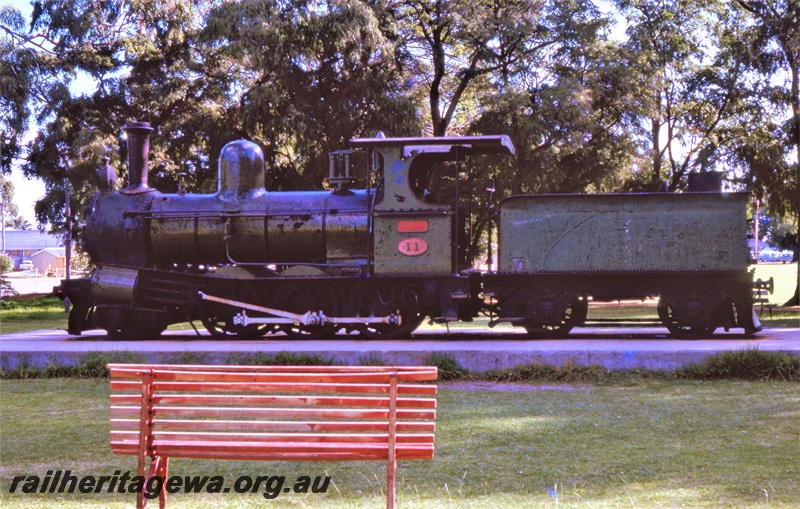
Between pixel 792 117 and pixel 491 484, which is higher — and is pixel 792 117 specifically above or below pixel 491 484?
above

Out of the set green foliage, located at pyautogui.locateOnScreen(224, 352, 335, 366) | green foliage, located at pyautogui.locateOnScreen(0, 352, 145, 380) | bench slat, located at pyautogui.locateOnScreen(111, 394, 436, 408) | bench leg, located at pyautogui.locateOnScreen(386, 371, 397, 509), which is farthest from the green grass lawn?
green foliage, located at pyautogui.locateOnScreen(224, 352, 335, 366)

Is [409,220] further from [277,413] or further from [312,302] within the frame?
[277,413]

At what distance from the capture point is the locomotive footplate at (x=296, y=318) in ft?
43.4

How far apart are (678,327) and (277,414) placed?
996cm

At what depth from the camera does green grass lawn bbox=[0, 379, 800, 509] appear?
5410 mm

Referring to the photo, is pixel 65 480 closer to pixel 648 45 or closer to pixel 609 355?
pixel 609 355

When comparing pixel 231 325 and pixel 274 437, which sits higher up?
pixel 231 325

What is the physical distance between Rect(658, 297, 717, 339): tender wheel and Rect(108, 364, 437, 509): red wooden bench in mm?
9204

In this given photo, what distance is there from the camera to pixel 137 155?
14.5 meters

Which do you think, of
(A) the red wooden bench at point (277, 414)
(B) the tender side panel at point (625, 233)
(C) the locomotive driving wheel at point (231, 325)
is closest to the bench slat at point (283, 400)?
(A) the red wooden bench at point (277, 414)

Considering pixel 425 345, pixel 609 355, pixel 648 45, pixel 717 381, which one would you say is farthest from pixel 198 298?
pixel 648 45

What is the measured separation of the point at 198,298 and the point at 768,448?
9.38 m

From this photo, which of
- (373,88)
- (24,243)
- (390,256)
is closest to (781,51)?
(373,88)

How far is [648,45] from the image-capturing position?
25078 millimetres
